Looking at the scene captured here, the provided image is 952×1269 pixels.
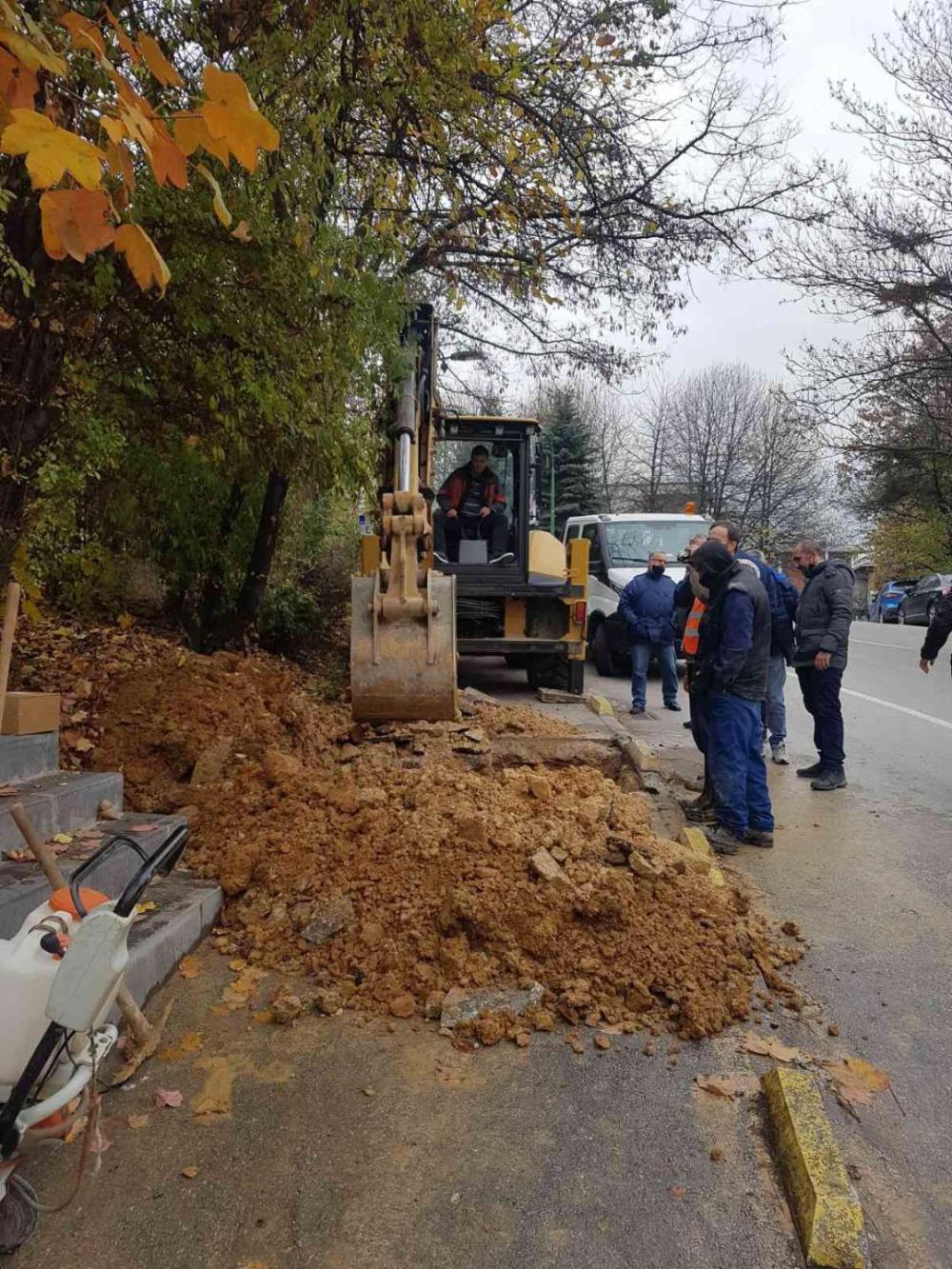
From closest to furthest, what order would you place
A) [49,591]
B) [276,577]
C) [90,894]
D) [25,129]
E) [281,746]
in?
[25,129] → [90,894] → [281,746] → [49,591] → [276,577]

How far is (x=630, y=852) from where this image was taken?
4.23m

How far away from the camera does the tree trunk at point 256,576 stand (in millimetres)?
8789

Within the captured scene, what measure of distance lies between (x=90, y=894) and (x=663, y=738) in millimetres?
6937

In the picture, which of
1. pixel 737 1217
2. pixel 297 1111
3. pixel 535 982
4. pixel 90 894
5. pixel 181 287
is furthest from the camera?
pixel 181 287

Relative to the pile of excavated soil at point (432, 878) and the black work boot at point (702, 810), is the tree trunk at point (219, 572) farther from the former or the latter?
the black work boot at point (702, 810)

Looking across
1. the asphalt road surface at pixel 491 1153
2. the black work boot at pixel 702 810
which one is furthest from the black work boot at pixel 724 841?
the asphalt road surface at pixel 491 1153

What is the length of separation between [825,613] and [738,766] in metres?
2.10

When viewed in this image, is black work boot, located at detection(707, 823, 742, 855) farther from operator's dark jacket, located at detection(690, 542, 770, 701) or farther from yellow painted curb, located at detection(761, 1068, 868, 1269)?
yellow painted curb, located at detection(761, 1068, 868, 1269)

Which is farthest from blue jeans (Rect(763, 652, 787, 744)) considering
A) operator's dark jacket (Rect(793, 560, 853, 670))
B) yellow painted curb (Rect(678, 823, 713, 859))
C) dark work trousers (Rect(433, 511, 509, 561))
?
dark work trousers (Rect(433, 511, 509, 561))

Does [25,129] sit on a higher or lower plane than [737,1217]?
higher

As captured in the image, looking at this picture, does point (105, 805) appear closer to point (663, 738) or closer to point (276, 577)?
point (663, 738)

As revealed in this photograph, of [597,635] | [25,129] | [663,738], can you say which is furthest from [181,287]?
[597,635]

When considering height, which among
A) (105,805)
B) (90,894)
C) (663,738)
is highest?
(90,894)

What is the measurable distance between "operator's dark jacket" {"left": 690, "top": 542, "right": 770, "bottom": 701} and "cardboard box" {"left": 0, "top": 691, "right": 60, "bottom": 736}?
12.3 ft
